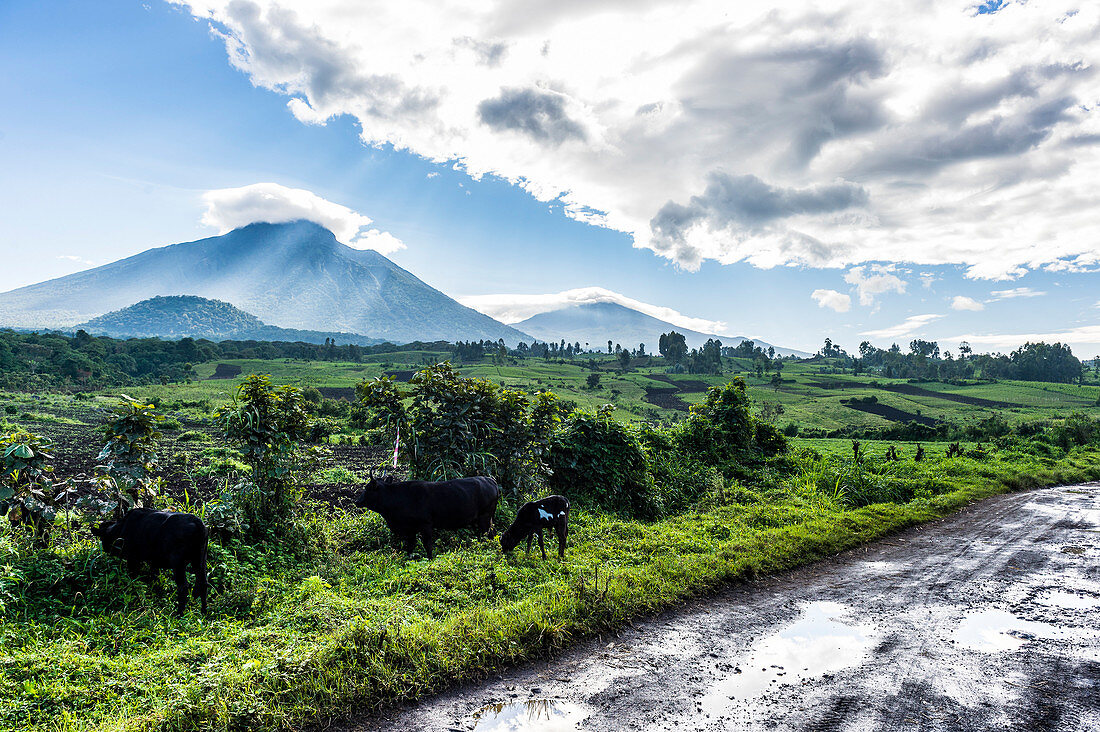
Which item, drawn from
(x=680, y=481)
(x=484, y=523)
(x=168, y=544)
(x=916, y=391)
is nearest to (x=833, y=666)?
(x=484, y=523)

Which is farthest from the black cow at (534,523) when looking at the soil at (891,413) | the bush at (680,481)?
the soil at (891,413)

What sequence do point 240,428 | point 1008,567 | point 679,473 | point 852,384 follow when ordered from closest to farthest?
point 240,428, point 1008,567, point 679,473, point 852,384

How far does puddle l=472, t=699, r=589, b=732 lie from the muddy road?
13mm

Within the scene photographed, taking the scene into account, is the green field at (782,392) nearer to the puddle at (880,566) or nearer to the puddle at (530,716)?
the puddle at (880,566)

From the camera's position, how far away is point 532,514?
8047mm

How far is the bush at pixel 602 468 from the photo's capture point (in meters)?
12.2

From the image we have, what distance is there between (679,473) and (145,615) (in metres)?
11.6

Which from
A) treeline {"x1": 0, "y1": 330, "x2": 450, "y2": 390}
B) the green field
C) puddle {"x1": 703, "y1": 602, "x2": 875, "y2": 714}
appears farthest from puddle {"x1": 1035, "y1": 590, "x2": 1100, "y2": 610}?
treeline {"x1": 0, "y1": 330, "x2": 450, "y2": 390}

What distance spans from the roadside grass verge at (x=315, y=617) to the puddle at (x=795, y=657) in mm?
1360

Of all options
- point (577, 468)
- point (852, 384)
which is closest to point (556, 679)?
point (577, 468)

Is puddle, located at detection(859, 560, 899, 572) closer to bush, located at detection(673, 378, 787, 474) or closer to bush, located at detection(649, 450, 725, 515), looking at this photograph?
bush, located at detection(649, 450, 725, 515)

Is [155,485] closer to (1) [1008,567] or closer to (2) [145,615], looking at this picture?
(2) [145,615]

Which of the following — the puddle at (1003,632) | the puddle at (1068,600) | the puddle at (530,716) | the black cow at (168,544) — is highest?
the black cow at (168,544)

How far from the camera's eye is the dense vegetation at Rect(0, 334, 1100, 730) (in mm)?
4395
